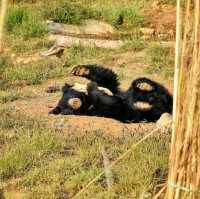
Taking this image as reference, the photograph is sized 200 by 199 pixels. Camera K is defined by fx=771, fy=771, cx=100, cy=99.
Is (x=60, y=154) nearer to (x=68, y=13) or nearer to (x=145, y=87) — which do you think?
(x=145, y=87)

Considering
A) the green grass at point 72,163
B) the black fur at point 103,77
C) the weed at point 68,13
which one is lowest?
the green grass at point 72,163

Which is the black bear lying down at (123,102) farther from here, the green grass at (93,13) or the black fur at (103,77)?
the green grass at (93,13)

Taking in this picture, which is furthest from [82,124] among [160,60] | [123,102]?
[160,60]

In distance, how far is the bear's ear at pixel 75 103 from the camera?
865 cm

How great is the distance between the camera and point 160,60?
36.1 feet

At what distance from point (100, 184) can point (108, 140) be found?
124 centimetres

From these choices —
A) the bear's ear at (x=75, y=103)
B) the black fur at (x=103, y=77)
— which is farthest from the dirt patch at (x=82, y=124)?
the black fur at (x=103, y=77)

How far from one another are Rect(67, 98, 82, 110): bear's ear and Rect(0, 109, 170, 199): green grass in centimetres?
160

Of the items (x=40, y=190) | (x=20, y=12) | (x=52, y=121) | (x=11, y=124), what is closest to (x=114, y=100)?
(x=52, y=121)

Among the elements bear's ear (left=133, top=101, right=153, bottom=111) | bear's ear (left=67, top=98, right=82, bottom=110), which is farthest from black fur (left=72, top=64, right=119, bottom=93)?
bear's ear (left=133, top=101, right=153, bottom=111)

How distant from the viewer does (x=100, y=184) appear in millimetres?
5520

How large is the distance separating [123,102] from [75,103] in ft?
1.84

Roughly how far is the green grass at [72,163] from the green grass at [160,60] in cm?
365

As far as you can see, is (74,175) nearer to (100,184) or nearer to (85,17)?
(100,184)
